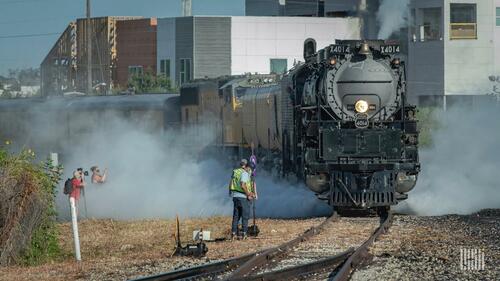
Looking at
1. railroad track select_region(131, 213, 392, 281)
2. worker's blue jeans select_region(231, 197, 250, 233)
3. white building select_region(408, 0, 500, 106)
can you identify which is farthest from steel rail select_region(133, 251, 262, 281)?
white building select_region(408, 0, 500, 106)

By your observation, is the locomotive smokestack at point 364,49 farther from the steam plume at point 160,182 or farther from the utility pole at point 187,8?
the utility pole at point 187,8

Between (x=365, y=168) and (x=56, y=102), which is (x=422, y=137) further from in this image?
(x=56, y=102)

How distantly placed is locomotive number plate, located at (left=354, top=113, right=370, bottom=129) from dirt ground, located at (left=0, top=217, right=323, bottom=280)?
82.9 inches

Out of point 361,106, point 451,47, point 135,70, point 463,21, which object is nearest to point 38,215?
point 361,106

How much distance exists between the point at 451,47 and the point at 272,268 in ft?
135

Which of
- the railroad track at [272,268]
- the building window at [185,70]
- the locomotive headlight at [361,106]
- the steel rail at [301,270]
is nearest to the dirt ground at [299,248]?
the railroad track at [272,268]

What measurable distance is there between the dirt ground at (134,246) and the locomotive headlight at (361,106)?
2386 mm

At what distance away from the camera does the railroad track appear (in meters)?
13.6

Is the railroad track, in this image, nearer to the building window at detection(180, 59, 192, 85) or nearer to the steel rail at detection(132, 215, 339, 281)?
the steel rail at detection(132, 215, 339, 281)

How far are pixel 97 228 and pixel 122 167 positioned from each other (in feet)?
48.5

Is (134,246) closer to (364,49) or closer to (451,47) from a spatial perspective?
(364,49)

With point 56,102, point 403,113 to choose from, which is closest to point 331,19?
point 56,102

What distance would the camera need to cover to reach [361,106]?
21703mm

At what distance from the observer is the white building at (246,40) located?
68.9 m
